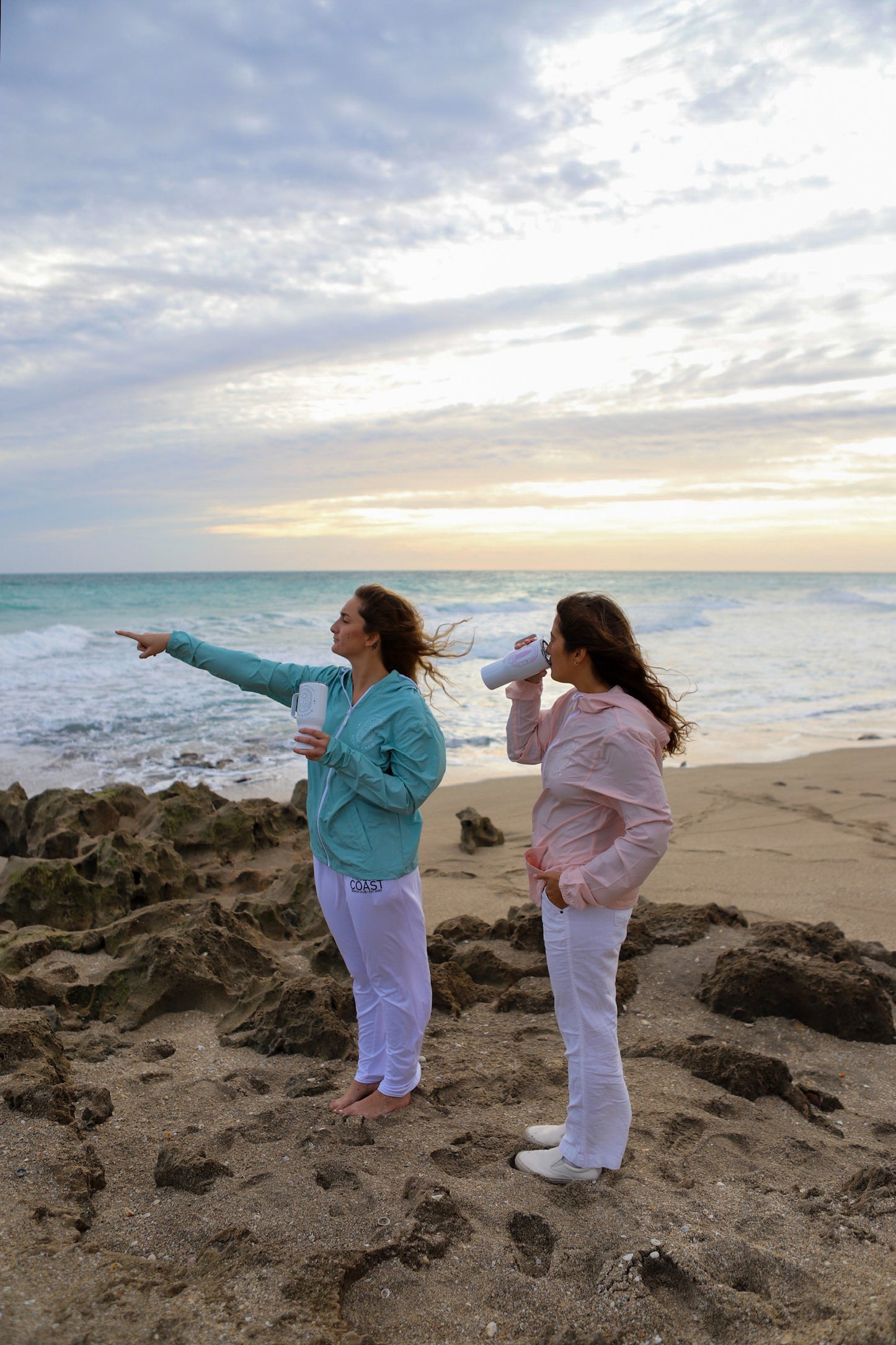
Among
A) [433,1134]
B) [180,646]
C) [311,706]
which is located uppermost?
[180,646]

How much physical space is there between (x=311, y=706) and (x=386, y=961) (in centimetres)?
97

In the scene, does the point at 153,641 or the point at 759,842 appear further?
the point at 759,842

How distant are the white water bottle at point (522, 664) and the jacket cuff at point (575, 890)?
604 millimetres

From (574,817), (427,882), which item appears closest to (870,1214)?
(574,817)

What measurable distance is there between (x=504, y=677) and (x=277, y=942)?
316 centimetres

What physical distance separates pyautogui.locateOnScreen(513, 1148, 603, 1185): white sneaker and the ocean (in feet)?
4.99

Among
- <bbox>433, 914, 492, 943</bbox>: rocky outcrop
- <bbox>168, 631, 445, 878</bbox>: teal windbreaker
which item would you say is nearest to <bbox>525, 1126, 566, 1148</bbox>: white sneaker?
<bbox>168, 631, 445, 878</bbox>: teal windbreaker

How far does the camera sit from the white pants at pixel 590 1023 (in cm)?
281

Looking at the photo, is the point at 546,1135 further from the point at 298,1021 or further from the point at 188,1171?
the point at 298,1021

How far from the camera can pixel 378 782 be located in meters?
3.16

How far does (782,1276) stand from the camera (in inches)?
97.4

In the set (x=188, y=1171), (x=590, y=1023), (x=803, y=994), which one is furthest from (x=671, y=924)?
(x=188, y=1171)

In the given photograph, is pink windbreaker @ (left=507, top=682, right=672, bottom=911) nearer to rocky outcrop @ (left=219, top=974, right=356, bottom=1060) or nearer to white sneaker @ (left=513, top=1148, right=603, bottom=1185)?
white sneaker @ (left=513, top=1148, right=603, bottom=1185)

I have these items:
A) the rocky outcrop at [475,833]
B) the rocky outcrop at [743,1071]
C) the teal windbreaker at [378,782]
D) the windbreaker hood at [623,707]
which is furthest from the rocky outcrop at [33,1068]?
the rocky outcrop at [475,833]
